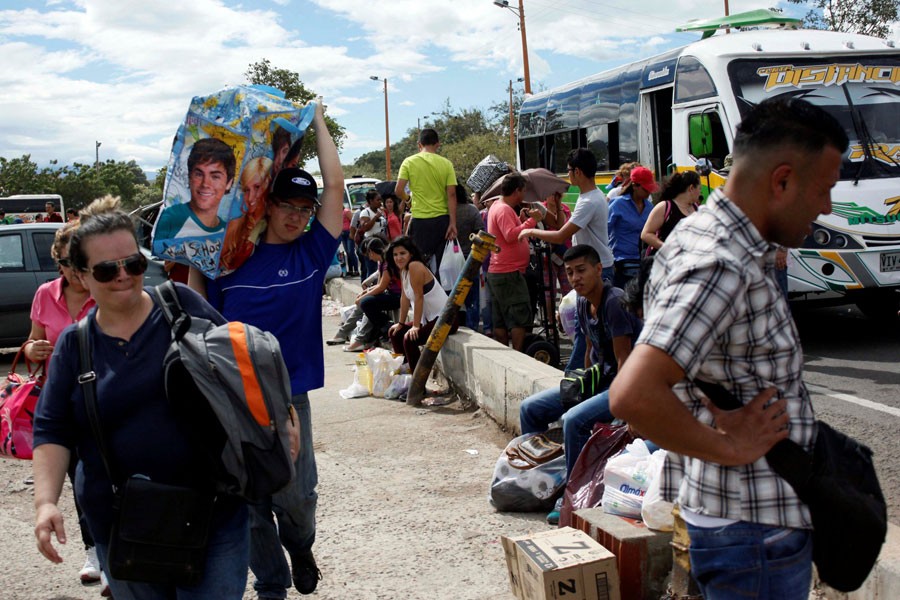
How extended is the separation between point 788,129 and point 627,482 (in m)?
2.61

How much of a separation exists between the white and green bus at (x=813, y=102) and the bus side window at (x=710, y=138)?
12 mm

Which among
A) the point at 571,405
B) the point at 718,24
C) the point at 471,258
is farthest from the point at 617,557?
the point at 718,24

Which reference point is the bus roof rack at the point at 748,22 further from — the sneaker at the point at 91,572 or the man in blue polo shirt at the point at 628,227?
the sneaker at the point at 91,572

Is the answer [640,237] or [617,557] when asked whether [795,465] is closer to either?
[617,557]

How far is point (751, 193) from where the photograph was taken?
194cm

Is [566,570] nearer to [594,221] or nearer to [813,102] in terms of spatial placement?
[594,221]

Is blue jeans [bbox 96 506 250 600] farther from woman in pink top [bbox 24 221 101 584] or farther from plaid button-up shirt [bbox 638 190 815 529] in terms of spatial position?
woman in pink top [bbox 24 221 101 584]

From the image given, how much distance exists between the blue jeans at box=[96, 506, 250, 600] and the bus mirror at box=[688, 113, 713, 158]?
8.49m

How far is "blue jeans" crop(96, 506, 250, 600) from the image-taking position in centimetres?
286

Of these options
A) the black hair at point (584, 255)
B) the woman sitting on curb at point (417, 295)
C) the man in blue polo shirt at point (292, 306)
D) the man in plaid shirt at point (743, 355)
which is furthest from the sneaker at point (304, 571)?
the woman sitting on curb at point (417, 295)

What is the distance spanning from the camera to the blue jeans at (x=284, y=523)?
3.88 m

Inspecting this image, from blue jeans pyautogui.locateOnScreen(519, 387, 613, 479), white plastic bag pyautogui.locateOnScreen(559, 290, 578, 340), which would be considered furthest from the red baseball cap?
blue jeans pyautogui.locateOnScreen(519, 387, 613, 479)

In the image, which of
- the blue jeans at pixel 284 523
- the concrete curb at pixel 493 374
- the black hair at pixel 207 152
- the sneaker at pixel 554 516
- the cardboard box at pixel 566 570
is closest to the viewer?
the black hair at pixel 207 152

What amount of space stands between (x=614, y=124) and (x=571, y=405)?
8.91m
